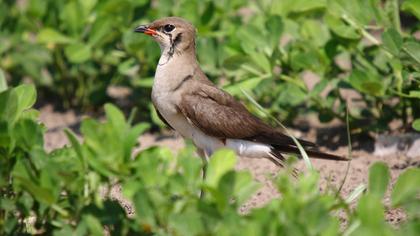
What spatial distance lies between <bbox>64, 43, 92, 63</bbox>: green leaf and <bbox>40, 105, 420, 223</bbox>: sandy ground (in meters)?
0.62

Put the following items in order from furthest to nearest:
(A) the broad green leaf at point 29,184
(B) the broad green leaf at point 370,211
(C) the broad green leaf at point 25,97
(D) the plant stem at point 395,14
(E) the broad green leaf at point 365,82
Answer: (D) the plant stem at point 395,14, (E) the broad green leaf at point 365,82, (C) the broad green leaf at point 25,97, (A) the broad green leaf at point 29,184, (B) the broad green leaf at point 370,211

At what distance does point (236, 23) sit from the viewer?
22.3 feet

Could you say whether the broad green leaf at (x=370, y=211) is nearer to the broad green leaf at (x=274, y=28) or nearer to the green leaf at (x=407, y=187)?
the green leaf at (x=407, y=187)

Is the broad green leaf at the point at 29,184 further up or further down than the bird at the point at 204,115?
further up

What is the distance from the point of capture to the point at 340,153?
243 inches

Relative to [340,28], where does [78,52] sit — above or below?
below

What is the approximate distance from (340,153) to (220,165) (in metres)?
2.89

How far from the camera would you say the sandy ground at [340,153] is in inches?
213

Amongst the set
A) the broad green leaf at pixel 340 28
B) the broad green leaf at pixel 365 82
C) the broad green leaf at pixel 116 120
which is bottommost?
the broad green leaf at pixel 365 82

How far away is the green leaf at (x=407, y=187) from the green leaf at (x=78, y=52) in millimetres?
3754

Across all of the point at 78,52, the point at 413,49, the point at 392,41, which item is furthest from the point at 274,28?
the point at 78,52

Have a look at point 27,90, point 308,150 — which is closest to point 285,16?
point 308,150

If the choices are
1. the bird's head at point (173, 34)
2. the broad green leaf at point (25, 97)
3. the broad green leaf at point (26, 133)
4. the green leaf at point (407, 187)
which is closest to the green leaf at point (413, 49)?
the bird's head at point (173, 34)

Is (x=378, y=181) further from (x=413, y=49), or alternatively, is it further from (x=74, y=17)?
(x=74, y=17)
